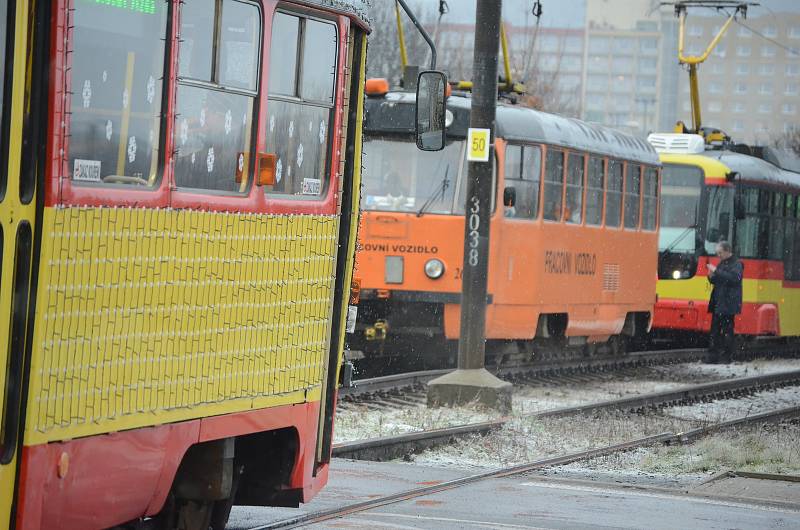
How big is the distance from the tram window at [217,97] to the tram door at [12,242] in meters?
0.94

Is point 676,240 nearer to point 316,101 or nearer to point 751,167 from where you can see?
point 751,167

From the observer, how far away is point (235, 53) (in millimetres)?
5648

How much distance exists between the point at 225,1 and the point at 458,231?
11556 millimetres

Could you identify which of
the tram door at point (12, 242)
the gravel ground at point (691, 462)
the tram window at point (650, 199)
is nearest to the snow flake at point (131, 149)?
the tram door at point (12, 242)

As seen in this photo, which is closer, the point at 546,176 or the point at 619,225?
the point at 546,176

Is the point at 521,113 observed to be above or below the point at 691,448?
above

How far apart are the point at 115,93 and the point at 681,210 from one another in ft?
68.5

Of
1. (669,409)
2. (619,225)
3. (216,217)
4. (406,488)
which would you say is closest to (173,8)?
(216,217)

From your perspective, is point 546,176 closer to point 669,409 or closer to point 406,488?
point 669,409

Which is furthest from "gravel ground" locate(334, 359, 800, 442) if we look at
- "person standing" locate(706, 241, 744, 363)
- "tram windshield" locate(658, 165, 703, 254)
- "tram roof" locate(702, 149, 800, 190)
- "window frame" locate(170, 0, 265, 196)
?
"window frame" locate(170, 0, 265, 196)

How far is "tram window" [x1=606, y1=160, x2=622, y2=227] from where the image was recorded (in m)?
20.2

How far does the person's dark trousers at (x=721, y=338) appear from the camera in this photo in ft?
71.1

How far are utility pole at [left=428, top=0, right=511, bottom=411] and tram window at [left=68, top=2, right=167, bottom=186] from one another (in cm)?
826

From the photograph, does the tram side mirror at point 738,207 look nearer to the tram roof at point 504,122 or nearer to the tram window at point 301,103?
the tram roof at point 504,122
